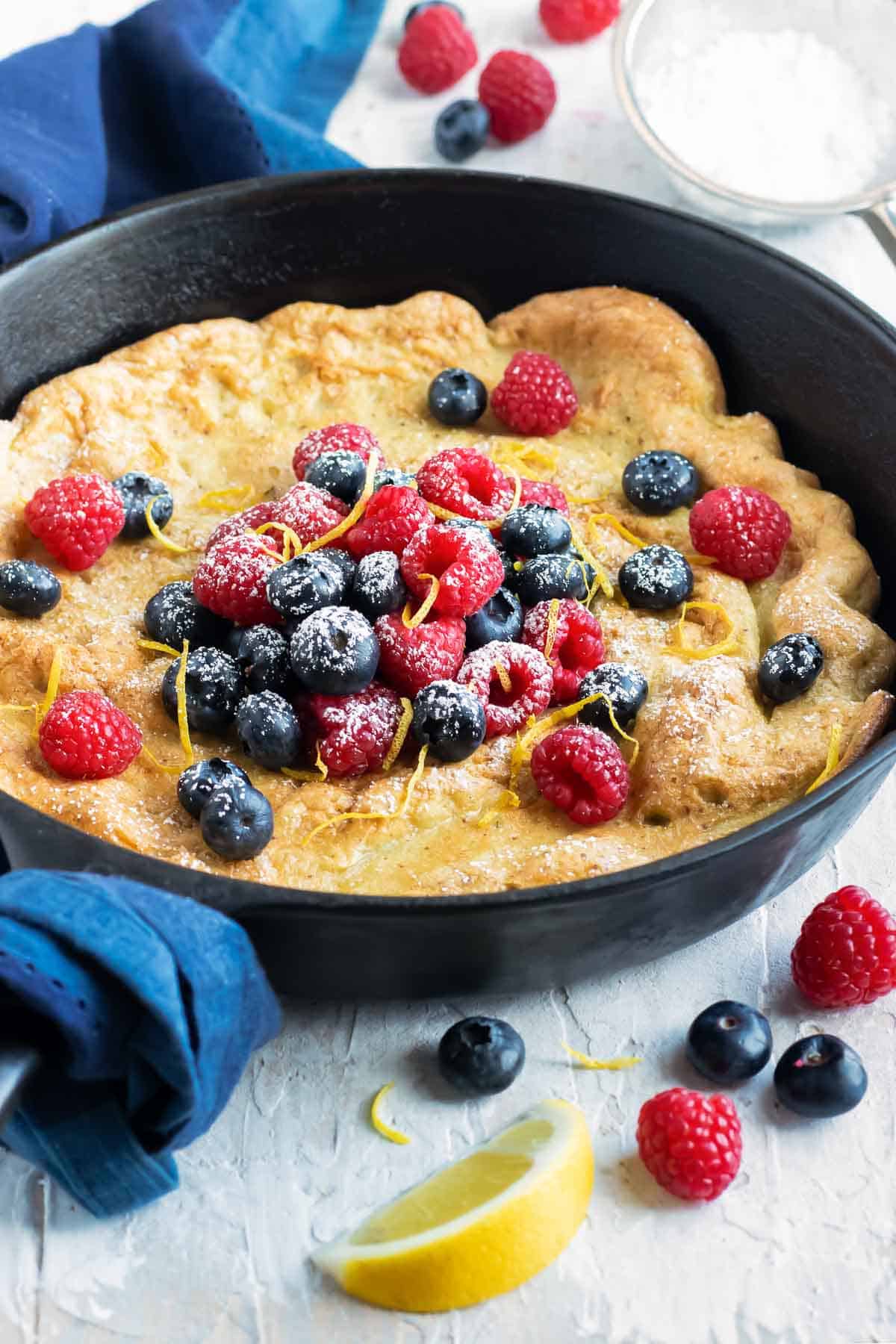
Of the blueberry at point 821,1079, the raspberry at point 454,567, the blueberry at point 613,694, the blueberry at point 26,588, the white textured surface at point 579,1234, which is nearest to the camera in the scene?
the white textured surface at point 579,1234

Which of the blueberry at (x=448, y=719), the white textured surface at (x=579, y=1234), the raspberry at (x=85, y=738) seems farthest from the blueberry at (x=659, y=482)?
Result: the raspberry at (x=85, y=738)

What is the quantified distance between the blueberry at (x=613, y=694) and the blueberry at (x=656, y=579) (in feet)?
0.76

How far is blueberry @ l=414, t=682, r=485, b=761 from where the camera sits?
270 cm

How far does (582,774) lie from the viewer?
2.70m

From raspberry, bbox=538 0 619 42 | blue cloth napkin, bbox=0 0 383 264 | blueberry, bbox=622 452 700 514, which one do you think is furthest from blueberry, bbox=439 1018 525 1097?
raspberry, bbox=538 0 619 42

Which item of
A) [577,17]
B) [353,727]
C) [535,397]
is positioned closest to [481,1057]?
[353,727]

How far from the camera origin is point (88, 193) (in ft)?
13.2

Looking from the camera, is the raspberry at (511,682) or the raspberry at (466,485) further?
the raspberry at (466,485)

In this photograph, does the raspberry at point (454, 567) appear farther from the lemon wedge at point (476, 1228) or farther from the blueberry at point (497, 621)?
the lemon wedge at point (476, 1228)

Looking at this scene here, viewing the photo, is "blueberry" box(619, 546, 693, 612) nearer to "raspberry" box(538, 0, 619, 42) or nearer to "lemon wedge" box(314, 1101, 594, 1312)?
"lemon wedge" box(314, 1101, 594, 1312)

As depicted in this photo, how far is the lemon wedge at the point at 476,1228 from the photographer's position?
2234mm

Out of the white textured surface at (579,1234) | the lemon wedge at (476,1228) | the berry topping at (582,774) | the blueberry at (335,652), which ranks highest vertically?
the blueberry at (335,652)

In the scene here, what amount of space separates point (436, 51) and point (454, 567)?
2631mm

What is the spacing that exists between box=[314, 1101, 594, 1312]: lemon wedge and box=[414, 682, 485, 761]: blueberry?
0.69m
